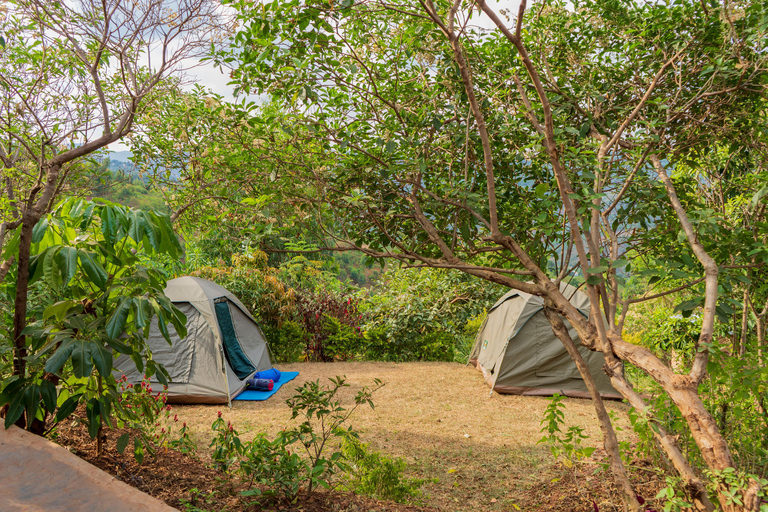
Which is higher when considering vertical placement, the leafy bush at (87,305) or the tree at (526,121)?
the tree at (526,121)

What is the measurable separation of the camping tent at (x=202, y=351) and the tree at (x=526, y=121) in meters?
3.65

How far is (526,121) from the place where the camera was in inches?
101

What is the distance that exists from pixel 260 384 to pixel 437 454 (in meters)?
2.91

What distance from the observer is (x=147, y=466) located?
8.97ft

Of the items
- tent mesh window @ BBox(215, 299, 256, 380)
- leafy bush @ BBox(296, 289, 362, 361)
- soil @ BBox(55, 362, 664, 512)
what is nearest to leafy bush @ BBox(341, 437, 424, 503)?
soil @ BBox(55, 362, 664, 512)

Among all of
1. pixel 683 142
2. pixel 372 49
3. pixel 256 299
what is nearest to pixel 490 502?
pixel 683 142

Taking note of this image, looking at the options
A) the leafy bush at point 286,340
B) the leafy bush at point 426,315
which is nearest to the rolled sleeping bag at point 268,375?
the leafy bush at point 286,340

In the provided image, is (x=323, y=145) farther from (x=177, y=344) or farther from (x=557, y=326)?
(x=177, y=344)

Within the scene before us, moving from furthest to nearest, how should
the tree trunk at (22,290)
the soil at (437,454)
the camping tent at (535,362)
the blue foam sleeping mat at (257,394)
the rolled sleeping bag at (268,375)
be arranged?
the rolled sleeping bag at (268,375)
the camping tent at (535,362)
the blue foam sleeping mat at (257,394)
the soil at (437,454)
the tree trunk at (22,290)

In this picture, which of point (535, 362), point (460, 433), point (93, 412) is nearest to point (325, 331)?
point (535, 362)

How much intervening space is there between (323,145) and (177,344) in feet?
13.8

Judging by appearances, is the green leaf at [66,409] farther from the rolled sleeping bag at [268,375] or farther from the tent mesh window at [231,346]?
the rolled sleeping bag at [268,375]

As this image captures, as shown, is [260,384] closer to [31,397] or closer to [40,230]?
[31,397]

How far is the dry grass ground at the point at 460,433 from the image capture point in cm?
314
